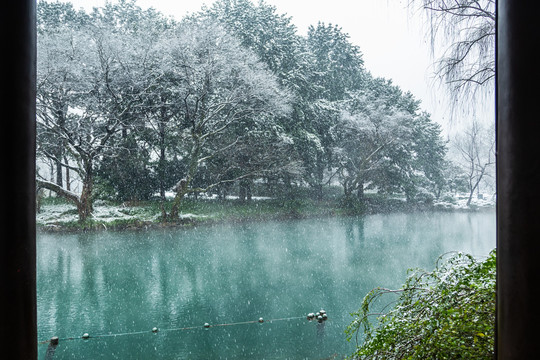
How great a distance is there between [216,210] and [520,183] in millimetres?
8534

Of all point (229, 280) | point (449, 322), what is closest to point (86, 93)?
point (229, 280)

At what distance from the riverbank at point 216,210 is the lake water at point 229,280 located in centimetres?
19

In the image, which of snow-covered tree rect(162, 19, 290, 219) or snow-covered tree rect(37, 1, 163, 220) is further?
snow-covered tree rect(162, 19, 290, 219)

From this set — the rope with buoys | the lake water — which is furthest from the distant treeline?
the rope with buoys

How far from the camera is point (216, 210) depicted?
880 cm

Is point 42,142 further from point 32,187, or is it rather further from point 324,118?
point 32,187

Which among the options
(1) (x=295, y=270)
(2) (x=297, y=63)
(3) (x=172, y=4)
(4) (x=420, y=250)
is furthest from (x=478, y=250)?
(3) (x=172, y=4)

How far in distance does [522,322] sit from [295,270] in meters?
7.02

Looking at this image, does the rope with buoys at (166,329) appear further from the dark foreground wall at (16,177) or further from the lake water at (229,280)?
the dark foreground wall at (16,177)

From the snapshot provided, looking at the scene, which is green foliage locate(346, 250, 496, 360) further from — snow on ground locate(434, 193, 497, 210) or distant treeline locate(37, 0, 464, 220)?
snow on ground locate(434, 193, 497, 210)

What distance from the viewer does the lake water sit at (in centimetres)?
488

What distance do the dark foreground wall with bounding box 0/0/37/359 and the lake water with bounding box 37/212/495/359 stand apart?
4248mm

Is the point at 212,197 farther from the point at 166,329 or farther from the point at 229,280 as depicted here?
the point at 166,329

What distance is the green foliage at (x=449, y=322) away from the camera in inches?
40.9
